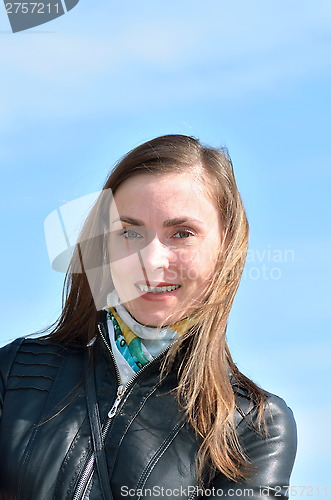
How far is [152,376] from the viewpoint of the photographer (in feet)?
12.2

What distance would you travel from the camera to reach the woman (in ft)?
11.4

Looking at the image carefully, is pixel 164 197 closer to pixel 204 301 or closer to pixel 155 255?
pixel 155 255

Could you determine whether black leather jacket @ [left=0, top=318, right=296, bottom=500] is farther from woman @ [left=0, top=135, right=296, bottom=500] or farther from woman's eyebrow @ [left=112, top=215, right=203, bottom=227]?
woman's eyebrow @ [left=112, top=215, right=203, bottom=227]

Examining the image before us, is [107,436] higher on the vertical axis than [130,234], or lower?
lower

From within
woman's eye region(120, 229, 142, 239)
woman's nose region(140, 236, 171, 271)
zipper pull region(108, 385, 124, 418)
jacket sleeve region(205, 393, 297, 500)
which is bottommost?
jacket sleeve region(205, 393, 297, 500)

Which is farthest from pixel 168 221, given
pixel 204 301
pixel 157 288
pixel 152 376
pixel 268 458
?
pixel 268 458

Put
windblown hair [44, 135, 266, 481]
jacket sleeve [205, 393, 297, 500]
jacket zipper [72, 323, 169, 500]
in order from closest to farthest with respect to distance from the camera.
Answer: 1. jacket zipper [72, 323, 169, 500]
2. jacket sleeve [205, 393, 297, 500]
3. windblown hair [44, 135, 266, 481]

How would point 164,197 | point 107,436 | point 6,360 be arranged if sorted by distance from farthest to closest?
point 6,360, point 164,197, point 107,436

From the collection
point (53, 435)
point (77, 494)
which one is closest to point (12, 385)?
point (53, 435)

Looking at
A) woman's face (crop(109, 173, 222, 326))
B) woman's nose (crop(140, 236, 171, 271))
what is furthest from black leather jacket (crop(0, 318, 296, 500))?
woman's nose (crop(140, 236, 171, 271))

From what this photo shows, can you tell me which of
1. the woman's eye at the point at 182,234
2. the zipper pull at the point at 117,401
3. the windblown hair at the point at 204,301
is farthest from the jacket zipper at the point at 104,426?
the woman's eye at the point at 182,234

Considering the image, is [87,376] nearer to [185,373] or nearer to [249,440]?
[185,373]

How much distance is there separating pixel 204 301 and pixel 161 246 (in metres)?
0.35

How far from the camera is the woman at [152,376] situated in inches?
137
